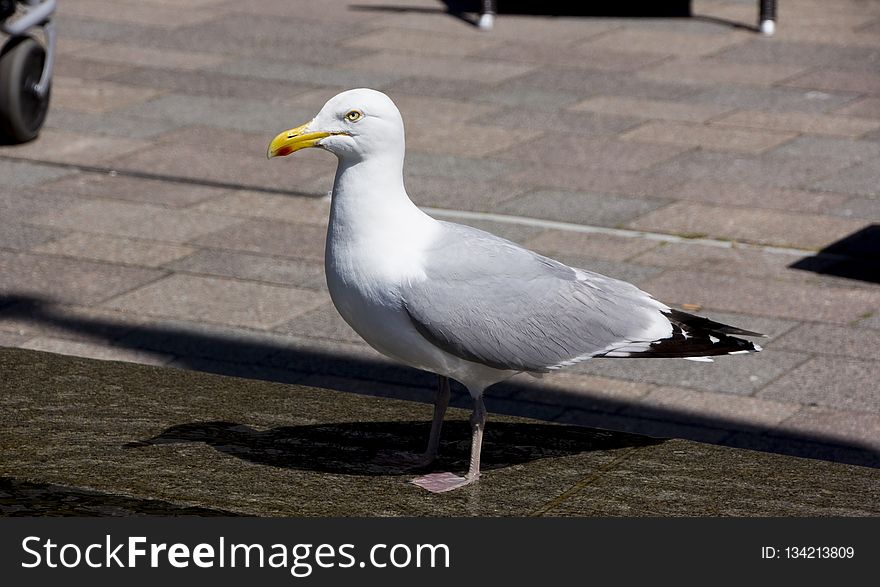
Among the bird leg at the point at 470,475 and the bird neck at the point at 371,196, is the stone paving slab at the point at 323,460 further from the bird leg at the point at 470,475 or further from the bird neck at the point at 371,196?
the bird neck at the point at 371,196

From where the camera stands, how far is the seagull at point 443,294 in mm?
4492

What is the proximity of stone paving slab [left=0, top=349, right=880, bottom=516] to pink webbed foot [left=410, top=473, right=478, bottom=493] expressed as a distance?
36 millimetres

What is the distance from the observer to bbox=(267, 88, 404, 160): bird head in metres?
4.49

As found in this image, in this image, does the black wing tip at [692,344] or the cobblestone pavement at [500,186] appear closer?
the black wing tip at [692,344]

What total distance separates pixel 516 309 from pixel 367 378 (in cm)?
231

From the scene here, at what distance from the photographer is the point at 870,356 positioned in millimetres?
6906

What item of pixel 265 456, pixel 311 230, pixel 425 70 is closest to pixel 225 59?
pixel 425 70

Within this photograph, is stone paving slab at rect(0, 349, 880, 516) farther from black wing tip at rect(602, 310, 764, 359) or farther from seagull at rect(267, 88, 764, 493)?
black wing tip at rect(602, 310, 764, 359)

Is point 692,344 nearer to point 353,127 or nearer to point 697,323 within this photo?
point 697,323

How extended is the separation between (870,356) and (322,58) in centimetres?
702

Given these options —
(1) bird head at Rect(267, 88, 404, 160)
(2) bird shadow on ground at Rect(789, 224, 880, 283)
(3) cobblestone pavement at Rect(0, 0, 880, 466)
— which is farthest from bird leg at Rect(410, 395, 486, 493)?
(2) bird shadow on ground at Rect(789, 224, 880, 283)

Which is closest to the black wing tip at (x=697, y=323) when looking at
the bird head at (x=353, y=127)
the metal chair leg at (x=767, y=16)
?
the bird head at (x=353, y=127)

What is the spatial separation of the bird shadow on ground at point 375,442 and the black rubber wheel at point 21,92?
554 cm

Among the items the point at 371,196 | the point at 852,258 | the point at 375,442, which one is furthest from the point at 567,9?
the point at 371,196
